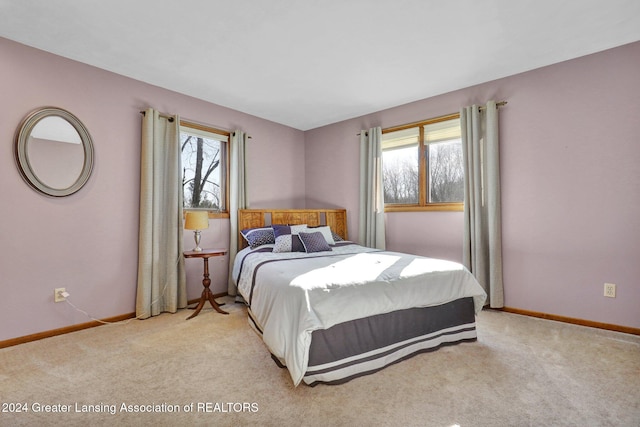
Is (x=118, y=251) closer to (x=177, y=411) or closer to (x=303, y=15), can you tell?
(x=177, y=411)

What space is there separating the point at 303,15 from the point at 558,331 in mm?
3399

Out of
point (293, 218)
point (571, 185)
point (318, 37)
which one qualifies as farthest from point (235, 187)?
point (571, 185)

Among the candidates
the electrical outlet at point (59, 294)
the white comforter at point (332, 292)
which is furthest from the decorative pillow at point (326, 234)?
the electrical outlet at point (59, 294)

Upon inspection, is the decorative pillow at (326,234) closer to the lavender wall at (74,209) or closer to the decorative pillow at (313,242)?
the decorative pillow at (313,242)

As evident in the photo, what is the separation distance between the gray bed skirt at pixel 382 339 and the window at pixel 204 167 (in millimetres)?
2548

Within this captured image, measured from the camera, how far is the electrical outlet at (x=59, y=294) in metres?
2.67

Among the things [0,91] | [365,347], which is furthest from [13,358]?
[365,347]

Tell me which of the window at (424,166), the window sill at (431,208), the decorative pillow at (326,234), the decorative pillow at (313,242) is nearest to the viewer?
the decorative pillow at (313,242)

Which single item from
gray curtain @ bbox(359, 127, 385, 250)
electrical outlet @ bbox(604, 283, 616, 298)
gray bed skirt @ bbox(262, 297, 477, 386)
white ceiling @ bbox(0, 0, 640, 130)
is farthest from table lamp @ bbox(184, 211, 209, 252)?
electrical outlet @ bbox(604, 283, 616, 298)

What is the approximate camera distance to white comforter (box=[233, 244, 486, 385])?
1795 mm

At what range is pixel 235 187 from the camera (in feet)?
13.0

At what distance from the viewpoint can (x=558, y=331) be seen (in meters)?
2.64

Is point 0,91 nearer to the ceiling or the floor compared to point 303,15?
nearer to the floor

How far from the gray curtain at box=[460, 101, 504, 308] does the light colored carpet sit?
74 cm
